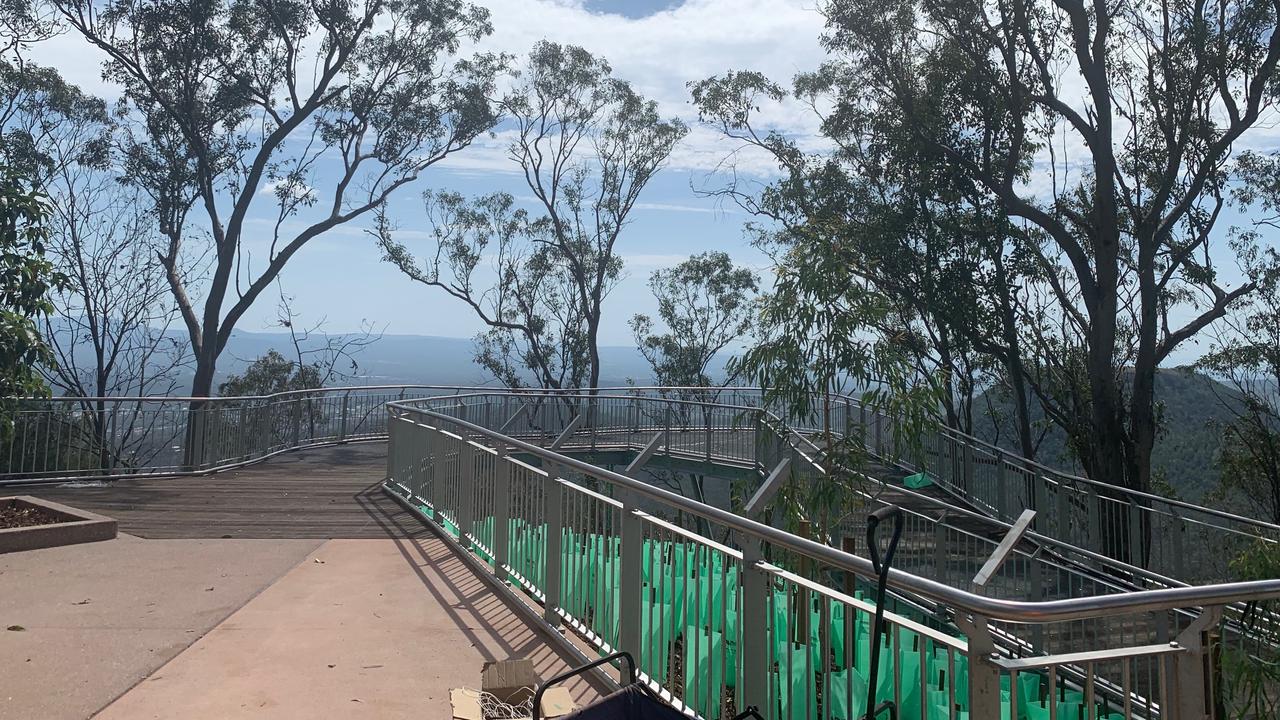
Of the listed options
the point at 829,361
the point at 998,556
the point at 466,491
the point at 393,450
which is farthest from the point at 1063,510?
the point at 998,556

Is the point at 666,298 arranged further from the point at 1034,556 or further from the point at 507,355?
the point at 1034,556

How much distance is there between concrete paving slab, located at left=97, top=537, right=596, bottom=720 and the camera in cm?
443

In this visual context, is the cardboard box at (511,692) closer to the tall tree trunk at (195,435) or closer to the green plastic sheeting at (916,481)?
the tall tree trunk at (195,435)

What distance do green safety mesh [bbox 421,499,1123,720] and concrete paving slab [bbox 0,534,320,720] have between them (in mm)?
1994

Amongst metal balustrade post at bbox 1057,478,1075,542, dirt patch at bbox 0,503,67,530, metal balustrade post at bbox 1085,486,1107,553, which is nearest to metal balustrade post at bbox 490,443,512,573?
dirt patch at bbox 0,503,67,530

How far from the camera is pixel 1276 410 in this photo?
74.1ft

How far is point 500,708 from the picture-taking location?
14.4ft

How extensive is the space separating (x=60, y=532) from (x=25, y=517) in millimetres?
859

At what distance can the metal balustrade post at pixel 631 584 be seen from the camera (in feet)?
15.4

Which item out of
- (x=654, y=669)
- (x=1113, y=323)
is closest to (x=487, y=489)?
(x=654, y=669)

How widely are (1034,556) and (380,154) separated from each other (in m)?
25.4

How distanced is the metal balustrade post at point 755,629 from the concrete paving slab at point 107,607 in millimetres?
3030

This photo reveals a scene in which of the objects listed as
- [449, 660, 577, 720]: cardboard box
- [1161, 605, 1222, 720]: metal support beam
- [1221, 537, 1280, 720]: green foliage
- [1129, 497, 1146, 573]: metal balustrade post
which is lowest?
[1129, 497, 1146, 573]: metal balustrade post

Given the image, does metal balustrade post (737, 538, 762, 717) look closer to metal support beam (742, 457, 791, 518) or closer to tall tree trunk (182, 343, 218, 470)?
metal support beam (742, 457, 791, 518)
